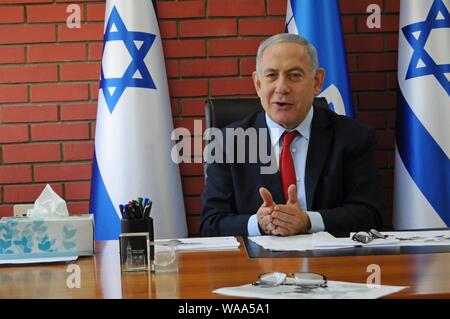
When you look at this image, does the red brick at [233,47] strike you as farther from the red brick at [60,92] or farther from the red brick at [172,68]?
the red brick at [60,92]

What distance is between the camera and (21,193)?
3086 millimetres

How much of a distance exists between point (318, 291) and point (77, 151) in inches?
89.6

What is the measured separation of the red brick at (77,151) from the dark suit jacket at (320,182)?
3.69ft

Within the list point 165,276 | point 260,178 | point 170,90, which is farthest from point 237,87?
point 165,276

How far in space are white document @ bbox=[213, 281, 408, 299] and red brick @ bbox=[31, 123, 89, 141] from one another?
7.14ft

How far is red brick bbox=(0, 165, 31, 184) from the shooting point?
3078mm

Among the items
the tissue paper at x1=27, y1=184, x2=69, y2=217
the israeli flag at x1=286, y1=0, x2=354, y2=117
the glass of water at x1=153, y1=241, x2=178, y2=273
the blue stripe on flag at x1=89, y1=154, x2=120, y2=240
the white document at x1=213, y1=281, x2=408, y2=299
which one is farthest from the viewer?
the israeli flag at x1=286, y1=0, x2=354, y2=117

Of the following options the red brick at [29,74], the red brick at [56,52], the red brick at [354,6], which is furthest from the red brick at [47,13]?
the red brick at [354,6]

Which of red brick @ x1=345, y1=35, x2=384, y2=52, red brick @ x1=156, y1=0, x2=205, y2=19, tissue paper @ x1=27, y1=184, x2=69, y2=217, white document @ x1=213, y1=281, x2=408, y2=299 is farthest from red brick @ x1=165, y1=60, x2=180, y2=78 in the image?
white document @ x1=213, y1=281, x2=408, y2=299

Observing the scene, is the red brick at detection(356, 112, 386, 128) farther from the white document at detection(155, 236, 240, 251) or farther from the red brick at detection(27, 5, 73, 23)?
the white document at detection(155, 236, 240, 251)

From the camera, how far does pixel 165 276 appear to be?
1.23 meters

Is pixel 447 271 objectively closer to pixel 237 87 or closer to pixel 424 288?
pixel 424 288
